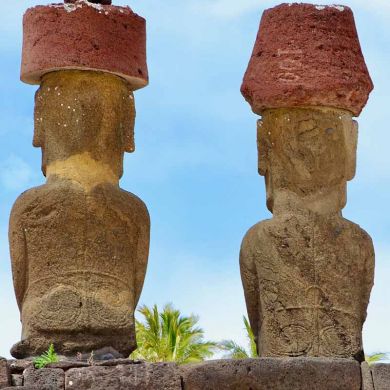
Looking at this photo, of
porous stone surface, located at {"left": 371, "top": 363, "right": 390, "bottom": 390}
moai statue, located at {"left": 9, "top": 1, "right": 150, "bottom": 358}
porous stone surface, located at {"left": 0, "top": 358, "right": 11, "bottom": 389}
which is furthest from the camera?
moai statue, located at {"left": 9, "top": 1, "right": 150, "bottom": 358}

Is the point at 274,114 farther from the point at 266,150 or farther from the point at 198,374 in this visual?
the point at 198,374

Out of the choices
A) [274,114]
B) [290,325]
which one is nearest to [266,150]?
[274,114]

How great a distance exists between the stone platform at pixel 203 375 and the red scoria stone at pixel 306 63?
2.36 m

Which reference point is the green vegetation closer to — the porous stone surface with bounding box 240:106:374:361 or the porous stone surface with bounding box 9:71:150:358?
the porous stone surface with bounding box 9:71:150:358

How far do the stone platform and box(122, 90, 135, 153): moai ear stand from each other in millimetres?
2049

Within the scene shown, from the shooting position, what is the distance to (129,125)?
20.2 m

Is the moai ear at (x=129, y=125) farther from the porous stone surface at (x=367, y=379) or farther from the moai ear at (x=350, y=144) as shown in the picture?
the porous stone surface at (x=367, y=379)

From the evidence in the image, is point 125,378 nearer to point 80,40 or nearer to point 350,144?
point 80,40

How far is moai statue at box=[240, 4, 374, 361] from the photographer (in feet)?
65.6

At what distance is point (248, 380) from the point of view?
1906 centimetres

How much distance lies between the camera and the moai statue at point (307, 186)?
65.6 ft

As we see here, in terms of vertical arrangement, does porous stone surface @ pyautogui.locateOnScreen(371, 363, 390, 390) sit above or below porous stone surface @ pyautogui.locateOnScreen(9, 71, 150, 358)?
below

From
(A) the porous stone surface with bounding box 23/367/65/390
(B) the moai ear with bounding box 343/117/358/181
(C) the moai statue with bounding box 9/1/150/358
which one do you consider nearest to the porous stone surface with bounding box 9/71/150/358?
(C) the moai statue with bounding box 9/1/150/358

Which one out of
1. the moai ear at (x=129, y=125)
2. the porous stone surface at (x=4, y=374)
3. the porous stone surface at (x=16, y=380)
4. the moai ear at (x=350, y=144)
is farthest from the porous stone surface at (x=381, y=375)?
the porous stone surface at (x=4, y=374)
